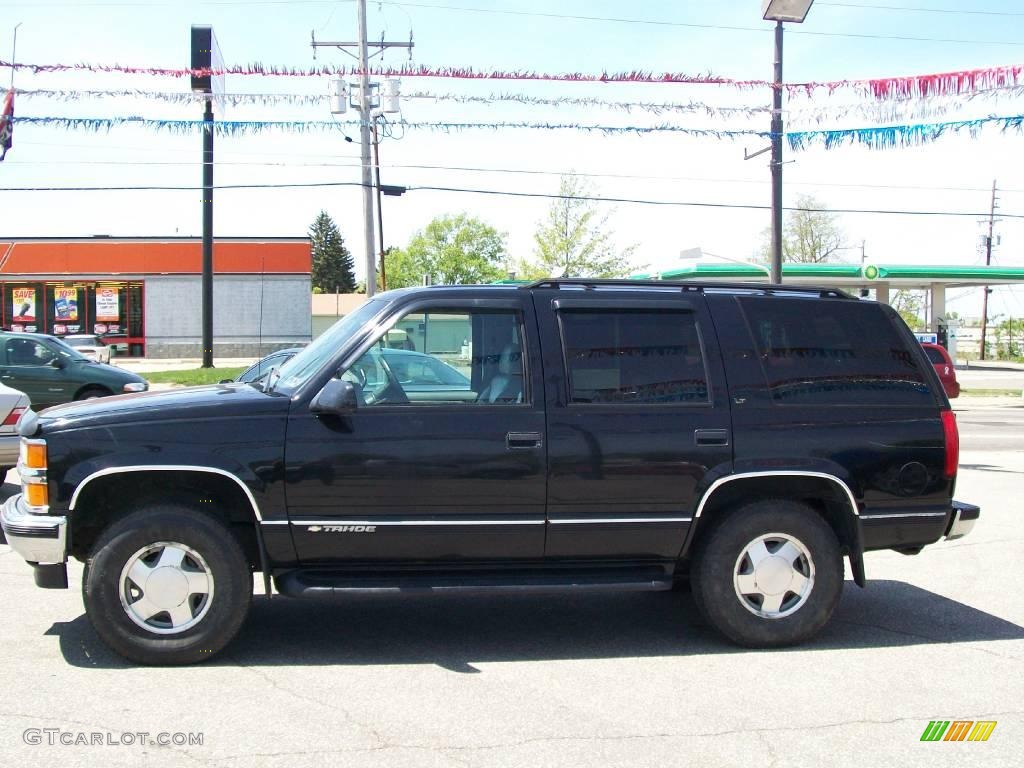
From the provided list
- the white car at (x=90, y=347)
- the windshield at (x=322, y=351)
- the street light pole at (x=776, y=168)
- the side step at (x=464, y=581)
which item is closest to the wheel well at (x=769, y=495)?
the side step at (x=464, y=581)

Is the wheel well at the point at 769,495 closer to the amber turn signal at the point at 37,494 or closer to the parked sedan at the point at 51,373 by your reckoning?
the amber turn signal at the point at 37,494

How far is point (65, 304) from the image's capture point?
38.8 m

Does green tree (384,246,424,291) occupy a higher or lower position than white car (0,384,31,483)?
higher

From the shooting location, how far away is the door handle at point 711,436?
200 inches

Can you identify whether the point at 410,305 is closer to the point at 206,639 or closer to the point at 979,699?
the point at 206,639

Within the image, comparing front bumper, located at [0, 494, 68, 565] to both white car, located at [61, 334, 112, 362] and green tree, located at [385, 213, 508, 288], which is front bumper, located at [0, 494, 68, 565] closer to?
white car, located at [61, 334, 112, 362]

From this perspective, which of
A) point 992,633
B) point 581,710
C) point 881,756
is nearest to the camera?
point 881,756

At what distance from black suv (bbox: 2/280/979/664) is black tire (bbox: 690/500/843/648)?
0.04 ft

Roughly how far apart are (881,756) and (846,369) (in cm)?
217

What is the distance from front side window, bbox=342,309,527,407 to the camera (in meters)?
4.99

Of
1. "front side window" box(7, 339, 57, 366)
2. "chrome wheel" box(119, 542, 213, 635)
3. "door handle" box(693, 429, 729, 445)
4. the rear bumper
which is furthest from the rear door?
"front side window" box(7, 339, 57, 366)

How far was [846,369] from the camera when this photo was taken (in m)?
5.37

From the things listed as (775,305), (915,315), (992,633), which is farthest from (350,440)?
(915,315)

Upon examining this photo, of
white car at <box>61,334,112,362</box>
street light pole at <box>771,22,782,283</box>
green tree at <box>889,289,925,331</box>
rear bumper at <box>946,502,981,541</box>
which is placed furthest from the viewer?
green tree at <box>889,289,925,331</box>
